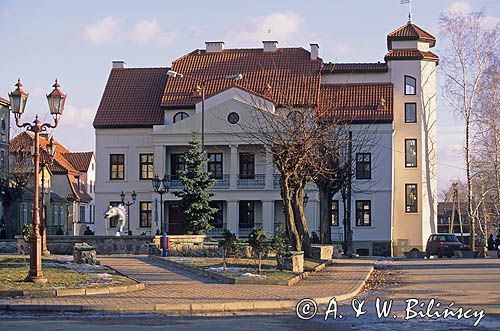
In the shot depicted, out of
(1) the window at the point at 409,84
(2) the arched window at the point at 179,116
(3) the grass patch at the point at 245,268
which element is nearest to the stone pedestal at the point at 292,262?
(3) the grass patch at the point at 245,268

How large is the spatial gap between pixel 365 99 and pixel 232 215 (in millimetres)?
13127

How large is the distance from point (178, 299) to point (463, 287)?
8784 millimetres

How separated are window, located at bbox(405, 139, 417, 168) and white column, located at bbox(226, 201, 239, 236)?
13850mm

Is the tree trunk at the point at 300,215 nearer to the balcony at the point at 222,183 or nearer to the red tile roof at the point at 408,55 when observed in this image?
the balcony at the point at 222,183

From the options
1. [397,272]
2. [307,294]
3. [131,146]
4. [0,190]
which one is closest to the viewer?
[307,294]

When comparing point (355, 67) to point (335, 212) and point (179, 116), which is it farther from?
point (179, 116)

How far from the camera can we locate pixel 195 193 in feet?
170

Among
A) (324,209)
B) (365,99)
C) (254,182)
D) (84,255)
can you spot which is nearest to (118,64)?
(254,182)

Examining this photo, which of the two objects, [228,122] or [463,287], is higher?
[228,122]

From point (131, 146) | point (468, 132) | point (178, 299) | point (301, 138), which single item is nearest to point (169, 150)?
point (131, 146)

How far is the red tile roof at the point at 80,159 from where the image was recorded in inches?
3925

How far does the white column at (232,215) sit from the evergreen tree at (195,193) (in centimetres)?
1208

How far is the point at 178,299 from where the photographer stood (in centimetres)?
1875

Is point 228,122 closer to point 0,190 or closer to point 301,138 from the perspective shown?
point 0,190
